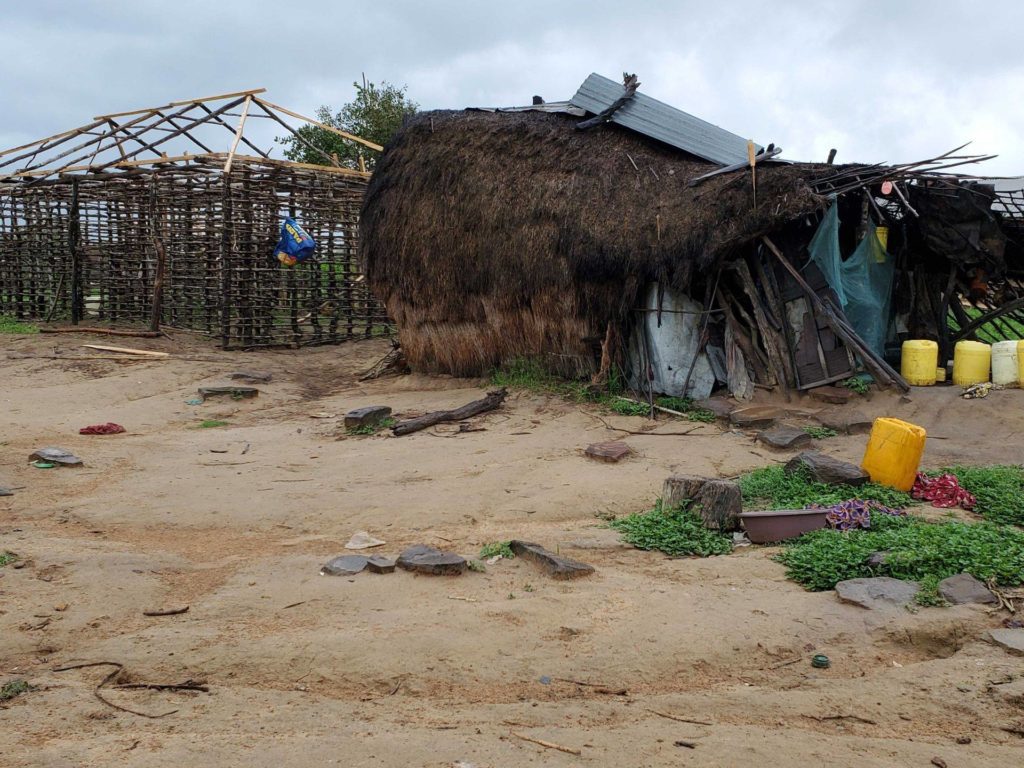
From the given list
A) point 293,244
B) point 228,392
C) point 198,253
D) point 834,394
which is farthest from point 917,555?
point 198,253

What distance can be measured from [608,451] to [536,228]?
3316 millimetres

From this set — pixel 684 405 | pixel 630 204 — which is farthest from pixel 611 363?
pixel 630 204

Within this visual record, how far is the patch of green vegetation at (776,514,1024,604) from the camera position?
4457mm

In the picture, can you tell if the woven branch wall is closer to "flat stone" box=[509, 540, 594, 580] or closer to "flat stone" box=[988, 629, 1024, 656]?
"flat stone" box=[509, 540, 594, 580]

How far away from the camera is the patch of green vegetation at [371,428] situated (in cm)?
849

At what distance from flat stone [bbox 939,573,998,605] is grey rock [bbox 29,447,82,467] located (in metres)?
6.15

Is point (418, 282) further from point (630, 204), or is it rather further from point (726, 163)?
point (726, 163)

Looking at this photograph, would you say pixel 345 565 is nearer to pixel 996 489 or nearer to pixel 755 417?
pixel 996 489

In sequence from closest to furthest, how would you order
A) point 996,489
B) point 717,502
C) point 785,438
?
point 717,502, point 996,489, point 785,438

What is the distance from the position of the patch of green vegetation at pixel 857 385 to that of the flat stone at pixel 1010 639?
4.65 meters

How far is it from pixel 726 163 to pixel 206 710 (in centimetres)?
775

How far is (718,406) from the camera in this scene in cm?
862

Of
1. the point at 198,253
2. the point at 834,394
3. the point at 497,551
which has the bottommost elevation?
the point at 497,551

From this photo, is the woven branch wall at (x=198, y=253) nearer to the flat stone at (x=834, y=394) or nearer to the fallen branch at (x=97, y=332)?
the fallen branch at (x=97, y=332)
